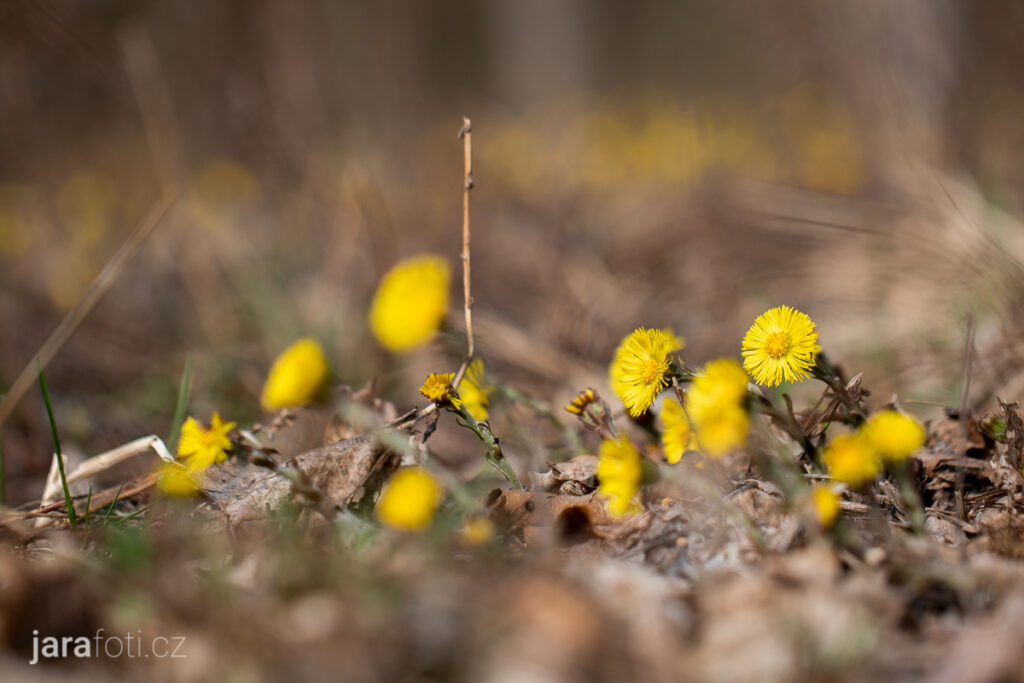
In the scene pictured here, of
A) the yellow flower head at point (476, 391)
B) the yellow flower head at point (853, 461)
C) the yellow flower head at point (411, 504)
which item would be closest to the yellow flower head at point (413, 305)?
the yellow flower head at point (476, 391)

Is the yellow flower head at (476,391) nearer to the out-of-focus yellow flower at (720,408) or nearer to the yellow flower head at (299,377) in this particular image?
the yellow flower head at (299,377)

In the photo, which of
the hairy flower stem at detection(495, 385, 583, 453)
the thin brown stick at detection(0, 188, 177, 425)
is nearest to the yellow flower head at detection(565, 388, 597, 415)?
the hairy flower stem at detection(495, 385, 583, 453)

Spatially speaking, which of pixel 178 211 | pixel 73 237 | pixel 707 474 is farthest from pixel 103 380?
pixel 707 474

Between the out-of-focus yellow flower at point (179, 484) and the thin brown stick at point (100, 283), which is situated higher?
the thin brown stick at point (100, 283)

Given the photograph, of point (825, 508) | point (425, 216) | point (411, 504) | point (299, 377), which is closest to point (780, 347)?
point (825, 508)

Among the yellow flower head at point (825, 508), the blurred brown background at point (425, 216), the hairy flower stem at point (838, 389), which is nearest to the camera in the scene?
the yellow flower head at point (825, 508)

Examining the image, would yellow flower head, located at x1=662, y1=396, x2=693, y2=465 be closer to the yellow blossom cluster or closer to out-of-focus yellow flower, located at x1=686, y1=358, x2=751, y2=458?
out-of-focus yellow flower, located at x1=686, y1=358, x2=751, y2=458

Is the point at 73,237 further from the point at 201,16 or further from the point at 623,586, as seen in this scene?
the point at 623,586
